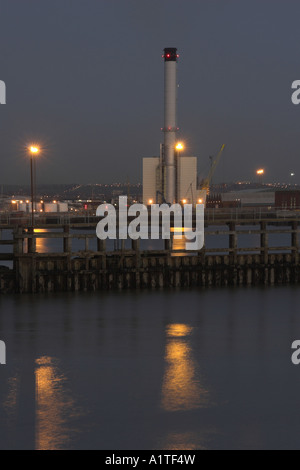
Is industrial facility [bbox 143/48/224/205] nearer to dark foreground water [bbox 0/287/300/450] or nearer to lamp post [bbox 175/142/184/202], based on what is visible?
lamp post [bbox 175/142/184/202]

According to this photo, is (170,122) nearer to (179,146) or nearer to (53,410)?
(179,146)

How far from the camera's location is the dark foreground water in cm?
1467

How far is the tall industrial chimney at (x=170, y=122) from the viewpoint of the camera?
336 ft

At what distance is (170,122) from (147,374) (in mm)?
89020

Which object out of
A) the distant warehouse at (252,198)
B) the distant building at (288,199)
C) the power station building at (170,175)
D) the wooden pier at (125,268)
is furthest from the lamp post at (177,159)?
the wooden pier at (125,268)

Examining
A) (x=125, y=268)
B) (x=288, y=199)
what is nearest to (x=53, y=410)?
(x=125, y=268)

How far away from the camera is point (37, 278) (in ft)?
105

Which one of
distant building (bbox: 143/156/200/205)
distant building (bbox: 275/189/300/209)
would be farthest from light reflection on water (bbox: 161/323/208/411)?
distant building (bbox: 275/189/300/209)

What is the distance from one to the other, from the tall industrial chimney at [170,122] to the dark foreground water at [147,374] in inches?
2950

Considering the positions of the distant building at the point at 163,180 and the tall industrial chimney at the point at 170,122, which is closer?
the tall industrial chimney at the point at 170,122

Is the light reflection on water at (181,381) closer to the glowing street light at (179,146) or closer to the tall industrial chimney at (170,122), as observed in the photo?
the tall industrial chimney at (170,122)

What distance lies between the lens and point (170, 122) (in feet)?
347

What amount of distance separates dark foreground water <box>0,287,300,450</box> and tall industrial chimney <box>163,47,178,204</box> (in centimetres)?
7493
